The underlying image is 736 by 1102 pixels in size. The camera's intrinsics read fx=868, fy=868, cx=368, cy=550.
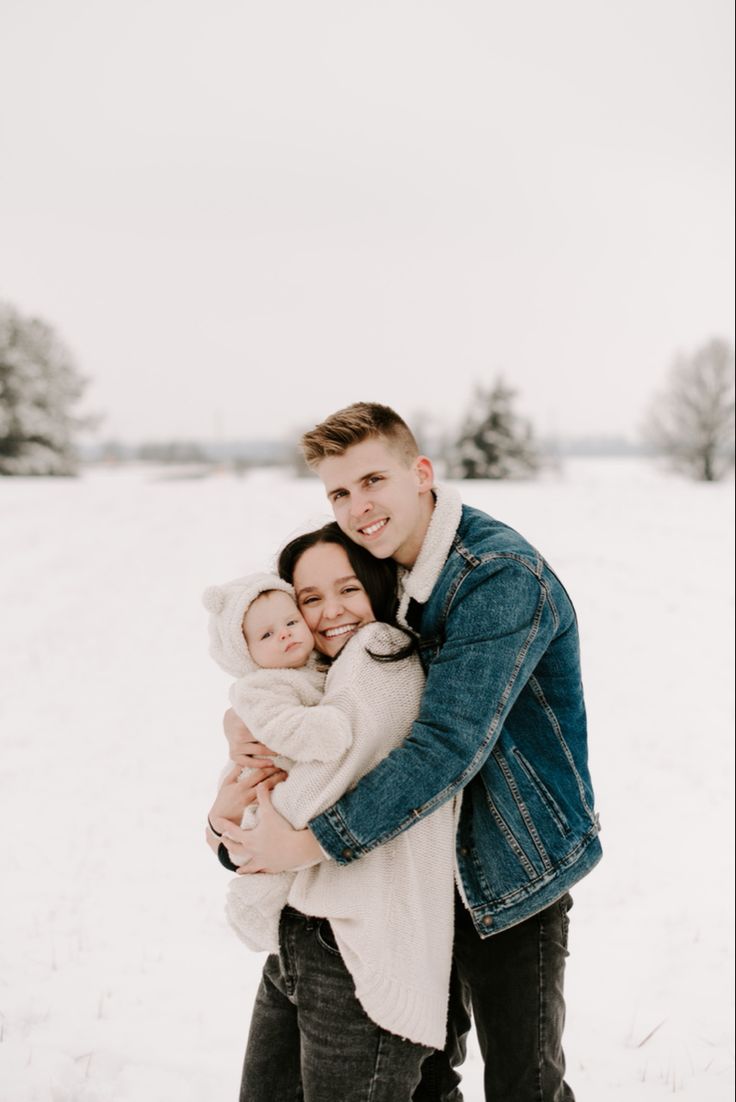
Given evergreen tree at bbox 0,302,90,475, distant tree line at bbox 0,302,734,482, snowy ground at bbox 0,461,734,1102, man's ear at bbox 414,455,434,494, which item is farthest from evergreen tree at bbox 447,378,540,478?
man's ear at bbox 414,455,434,494

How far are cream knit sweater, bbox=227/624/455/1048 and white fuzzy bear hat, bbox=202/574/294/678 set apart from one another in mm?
293

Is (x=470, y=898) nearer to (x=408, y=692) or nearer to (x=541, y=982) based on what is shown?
(x=541, y=982)

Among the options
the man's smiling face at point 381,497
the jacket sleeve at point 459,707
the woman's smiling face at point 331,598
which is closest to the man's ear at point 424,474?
the man's smiling face at point 381,497

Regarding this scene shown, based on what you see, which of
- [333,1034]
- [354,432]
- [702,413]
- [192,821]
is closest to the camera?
[333,1034]

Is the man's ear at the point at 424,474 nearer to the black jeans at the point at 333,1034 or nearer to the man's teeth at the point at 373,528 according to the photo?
the man's teeth at the point at 373,528

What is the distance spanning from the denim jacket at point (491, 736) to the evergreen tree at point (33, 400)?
91.1ft

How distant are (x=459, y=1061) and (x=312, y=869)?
3.36ft

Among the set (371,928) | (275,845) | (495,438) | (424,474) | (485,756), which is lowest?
(495,438)

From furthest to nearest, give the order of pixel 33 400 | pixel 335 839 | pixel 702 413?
pixel 33 400, pixel 702 413, pixel 335 839

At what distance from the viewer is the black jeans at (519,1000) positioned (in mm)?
2322

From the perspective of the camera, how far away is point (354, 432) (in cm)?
255

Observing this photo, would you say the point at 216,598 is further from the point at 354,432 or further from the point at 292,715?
the point at 354,432

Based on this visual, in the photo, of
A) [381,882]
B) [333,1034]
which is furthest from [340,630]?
[333,1034]

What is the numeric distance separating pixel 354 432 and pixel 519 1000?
64.0 inches
